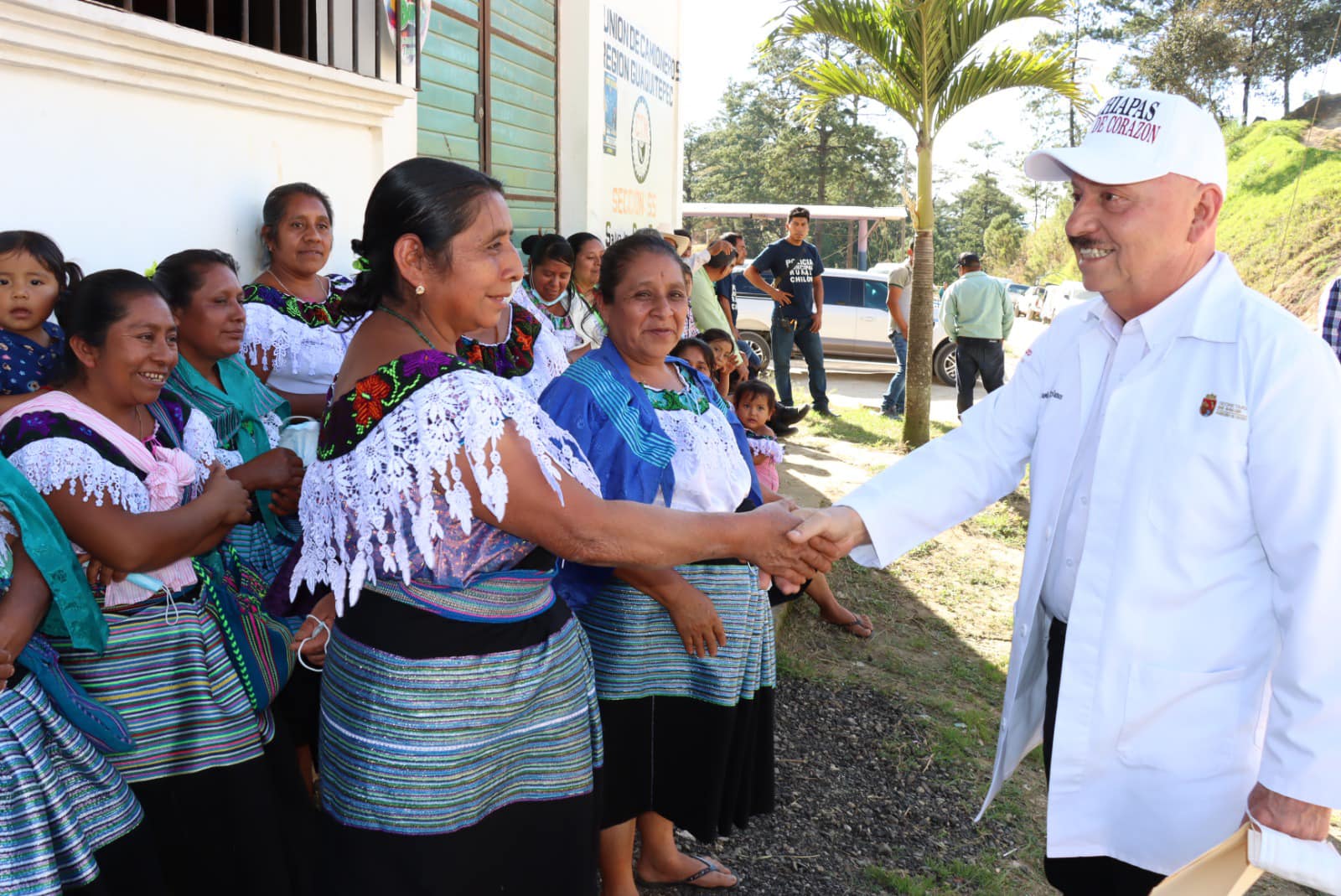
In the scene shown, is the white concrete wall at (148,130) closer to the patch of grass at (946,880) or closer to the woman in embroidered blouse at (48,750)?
the woman in embroidered blouse at (48,750)

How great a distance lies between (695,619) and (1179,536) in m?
1.19

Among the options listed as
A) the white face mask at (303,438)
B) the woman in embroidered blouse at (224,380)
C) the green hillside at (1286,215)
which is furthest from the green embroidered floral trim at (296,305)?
the green hillside at (1286,215)

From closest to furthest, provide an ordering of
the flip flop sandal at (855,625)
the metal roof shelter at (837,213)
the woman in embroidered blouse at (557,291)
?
the woman in embroidered blouse at (557,291) → the flip flop sandal at (855,625) → the metal roof shelter at (837,213)

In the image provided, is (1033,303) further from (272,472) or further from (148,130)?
(272,472)

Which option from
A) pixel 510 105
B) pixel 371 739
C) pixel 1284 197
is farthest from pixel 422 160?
pixel 1284 197

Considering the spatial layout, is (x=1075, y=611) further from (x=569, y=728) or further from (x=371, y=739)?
(x=371, y=739)

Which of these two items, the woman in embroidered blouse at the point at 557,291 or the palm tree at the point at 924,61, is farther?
the palm tree at the point at 924,61

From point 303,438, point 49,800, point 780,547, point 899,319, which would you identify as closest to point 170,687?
point 49,800

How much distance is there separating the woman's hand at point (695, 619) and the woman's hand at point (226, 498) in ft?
3.49

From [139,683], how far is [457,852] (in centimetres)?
81

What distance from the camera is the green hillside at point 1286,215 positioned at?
58.7ft

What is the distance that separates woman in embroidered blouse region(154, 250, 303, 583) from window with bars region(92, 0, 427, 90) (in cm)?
106

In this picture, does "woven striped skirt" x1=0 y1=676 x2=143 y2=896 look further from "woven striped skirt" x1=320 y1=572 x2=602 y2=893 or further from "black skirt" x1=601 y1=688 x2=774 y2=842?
"black skirt" x1=601 y1=688 x2=774 y2=842

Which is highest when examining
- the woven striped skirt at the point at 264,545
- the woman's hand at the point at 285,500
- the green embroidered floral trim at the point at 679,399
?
the green embroidered floral trim at the point at 679,399
